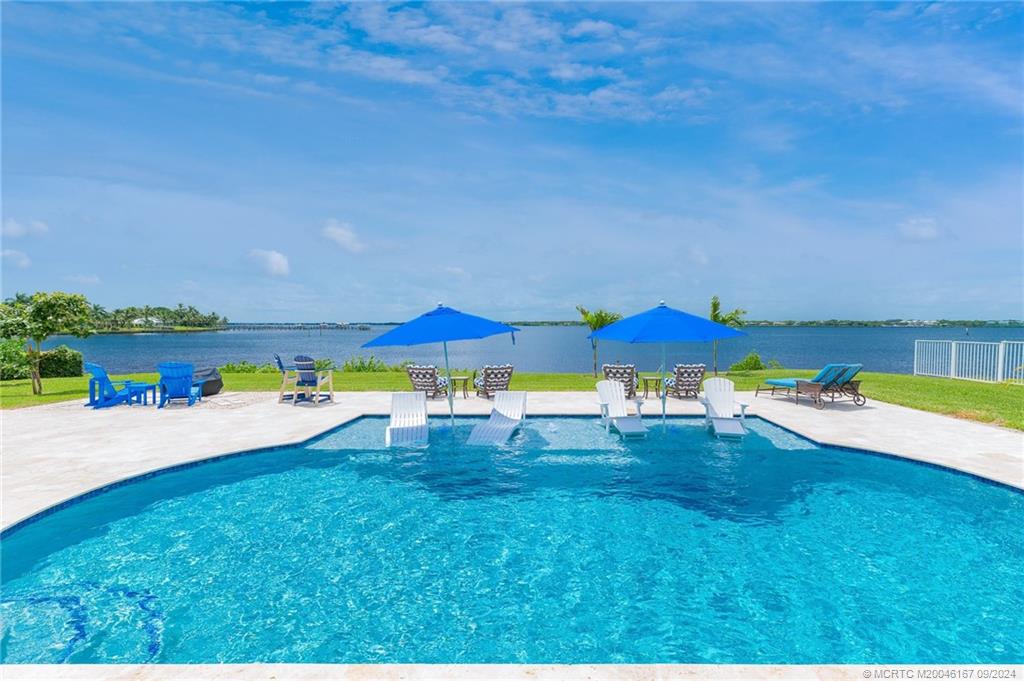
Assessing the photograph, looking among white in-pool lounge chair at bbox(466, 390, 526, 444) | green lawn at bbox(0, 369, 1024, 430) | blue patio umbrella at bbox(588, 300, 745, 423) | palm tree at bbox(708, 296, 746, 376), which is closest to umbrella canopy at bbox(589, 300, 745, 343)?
blue patio umbrella at bbox(588, 300, 745, 423)

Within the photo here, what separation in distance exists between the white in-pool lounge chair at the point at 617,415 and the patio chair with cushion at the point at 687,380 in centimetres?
437

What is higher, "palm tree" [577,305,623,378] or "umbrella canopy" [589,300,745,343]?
"palm tree" [577,305,623,378]

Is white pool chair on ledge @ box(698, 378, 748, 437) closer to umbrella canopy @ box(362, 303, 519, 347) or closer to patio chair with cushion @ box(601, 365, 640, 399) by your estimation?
patio chair with cushion @ box(601, 365, 640, 399)

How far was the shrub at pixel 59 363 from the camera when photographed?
2184 centimetres

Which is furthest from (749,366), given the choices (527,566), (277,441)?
(527,566)

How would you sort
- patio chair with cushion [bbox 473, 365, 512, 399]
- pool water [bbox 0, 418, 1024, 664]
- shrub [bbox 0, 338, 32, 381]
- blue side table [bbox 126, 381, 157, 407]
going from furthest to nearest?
shrub [bbox 0, 338, 32, 381], patio chair with cushion [bbox 473, 365, 512, 399], blue side table [bbox 126, 381, 157, 407], pool water [bbox 0, 418, 1024, 664]

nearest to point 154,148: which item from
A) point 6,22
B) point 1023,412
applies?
point 6,22

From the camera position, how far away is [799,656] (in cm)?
358

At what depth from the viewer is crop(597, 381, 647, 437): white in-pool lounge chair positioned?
9.96 meters

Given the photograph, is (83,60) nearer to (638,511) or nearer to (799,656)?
(638,511)

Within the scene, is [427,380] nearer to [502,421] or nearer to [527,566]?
[502,421]

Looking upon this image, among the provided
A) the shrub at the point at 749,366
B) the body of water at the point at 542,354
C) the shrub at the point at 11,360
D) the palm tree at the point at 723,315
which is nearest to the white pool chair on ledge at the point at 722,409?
the palm tree at the point at 723,315

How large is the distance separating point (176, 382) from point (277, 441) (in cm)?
583

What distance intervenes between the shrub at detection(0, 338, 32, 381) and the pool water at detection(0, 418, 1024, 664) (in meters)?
20.2
